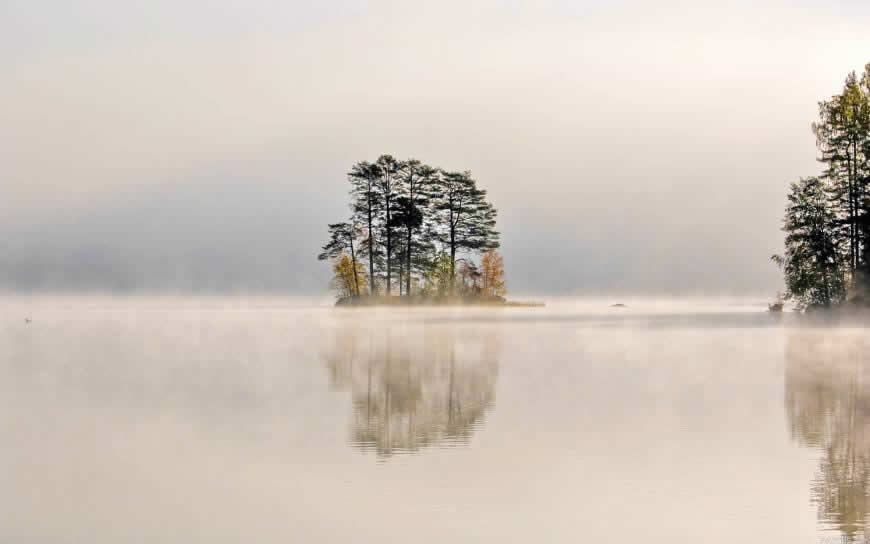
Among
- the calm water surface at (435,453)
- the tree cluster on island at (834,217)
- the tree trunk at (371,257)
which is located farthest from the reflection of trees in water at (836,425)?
the tree trunk at (371,257)

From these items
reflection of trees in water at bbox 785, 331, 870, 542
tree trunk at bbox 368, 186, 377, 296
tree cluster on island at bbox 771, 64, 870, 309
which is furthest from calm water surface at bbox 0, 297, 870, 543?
tree trunk at bbox 368, 186, 377, 296

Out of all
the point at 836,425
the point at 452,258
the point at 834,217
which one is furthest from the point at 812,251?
the point at 836,425

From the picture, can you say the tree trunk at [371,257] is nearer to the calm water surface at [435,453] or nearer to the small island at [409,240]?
the small island at [409,240]

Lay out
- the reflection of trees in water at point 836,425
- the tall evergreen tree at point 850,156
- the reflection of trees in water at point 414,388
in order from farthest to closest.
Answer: the tall evergreen tree at point 850,156
the reflection of trees in water at point 414,388
the reflection of trees in water at point 836,425

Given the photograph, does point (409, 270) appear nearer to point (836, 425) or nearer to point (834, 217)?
point (834, 217)

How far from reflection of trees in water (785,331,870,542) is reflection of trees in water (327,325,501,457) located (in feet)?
14.1

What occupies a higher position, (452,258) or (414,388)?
(452,258)

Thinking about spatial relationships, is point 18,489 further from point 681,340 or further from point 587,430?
point 681,340

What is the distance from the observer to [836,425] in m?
12.5

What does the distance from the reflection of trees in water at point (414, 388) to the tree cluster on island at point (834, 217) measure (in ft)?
102

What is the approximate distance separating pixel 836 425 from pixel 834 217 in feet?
153

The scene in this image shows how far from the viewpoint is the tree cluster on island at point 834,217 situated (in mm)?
53031

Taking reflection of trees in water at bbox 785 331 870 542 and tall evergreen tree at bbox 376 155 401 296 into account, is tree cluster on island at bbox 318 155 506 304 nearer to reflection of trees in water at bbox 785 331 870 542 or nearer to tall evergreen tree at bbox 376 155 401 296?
tall evergreen tree at bbox 376 155 401 296

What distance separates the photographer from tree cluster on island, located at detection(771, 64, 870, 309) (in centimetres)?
5303
